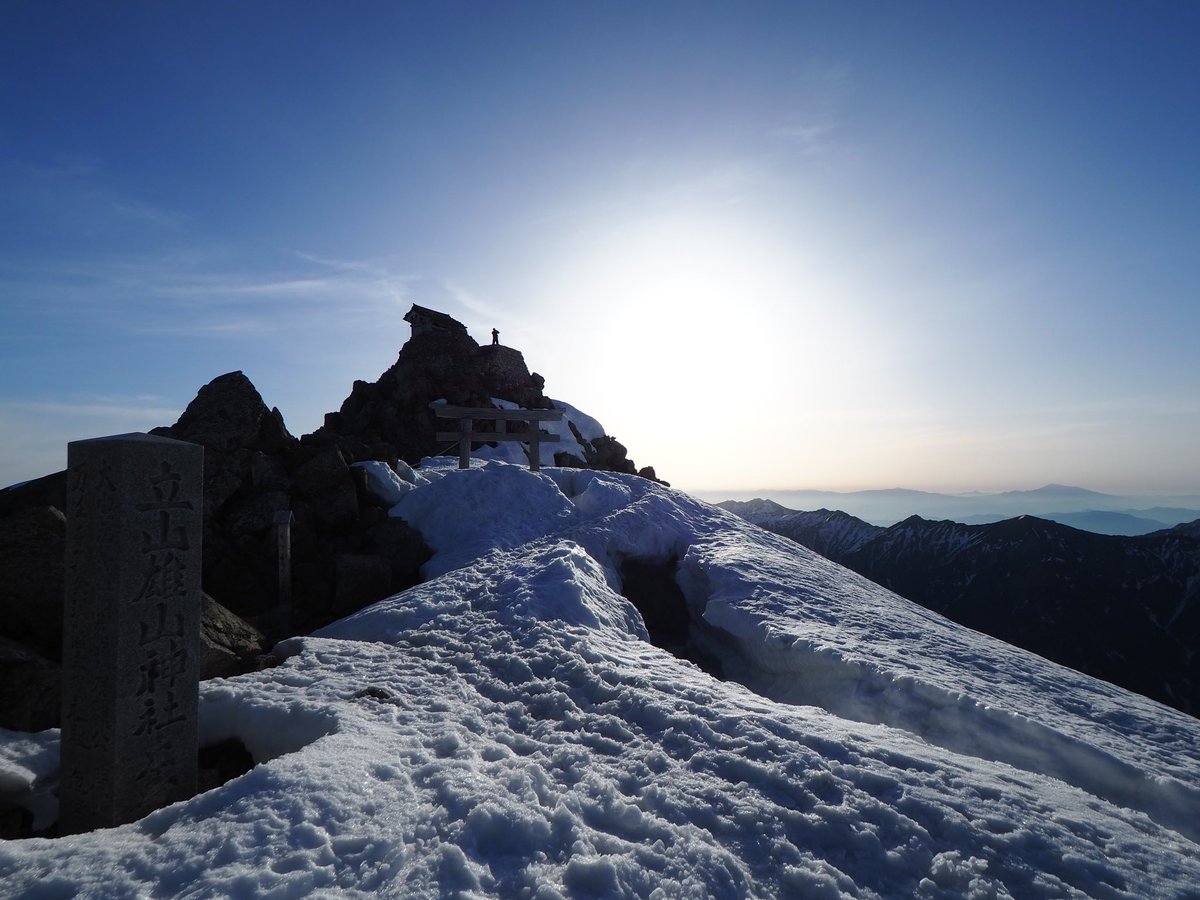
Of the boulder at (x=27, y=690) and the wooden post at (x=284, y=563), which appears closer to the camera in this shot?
the boulder at (x=27, y=690)

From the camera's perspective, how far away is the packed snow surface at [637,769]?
15.2 feet

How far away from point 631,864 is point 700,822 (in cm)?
95

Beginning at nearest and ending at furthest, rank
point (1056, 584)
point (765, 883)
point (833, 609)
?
point (765, 883), point (833, 609), point (1056, 584)

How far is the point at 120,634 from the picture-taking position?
19.0ft

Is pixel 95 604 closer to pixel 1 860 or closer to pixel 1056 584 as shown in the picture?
pixel 1 860

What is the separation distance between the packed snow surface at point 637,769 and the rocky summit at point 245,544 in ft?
2.76

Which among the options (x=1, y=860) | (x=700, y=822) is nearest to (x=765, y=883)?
(x=700, y=822)

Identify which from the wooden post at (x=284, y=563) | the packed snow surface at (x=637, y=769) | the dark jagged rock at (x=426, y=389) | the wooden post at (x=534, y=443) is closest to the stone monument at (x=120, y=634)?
the packed snow surface at (x=637, y=769)

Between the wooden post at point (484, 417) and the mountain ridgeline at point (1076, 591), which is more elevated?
the wooden post at point (484, 417)

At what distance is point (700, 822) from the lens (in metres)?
5.49

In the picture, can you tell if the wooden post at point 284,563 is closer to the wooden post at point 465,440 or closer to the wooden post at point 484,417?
the wooden post at point 484,417

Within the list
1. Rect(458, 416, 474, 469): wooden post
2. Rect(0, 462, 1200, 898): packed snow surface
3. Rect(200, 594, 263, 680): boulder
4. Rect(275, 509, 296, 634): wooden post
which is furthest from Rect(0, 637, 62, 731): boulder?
Rect(458, 416, 474, 469): wooden post

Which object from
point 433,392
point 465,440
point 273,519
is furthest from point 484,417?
point 433,392

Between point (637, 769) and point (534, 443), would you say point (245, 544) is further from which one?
point (534, 443)
